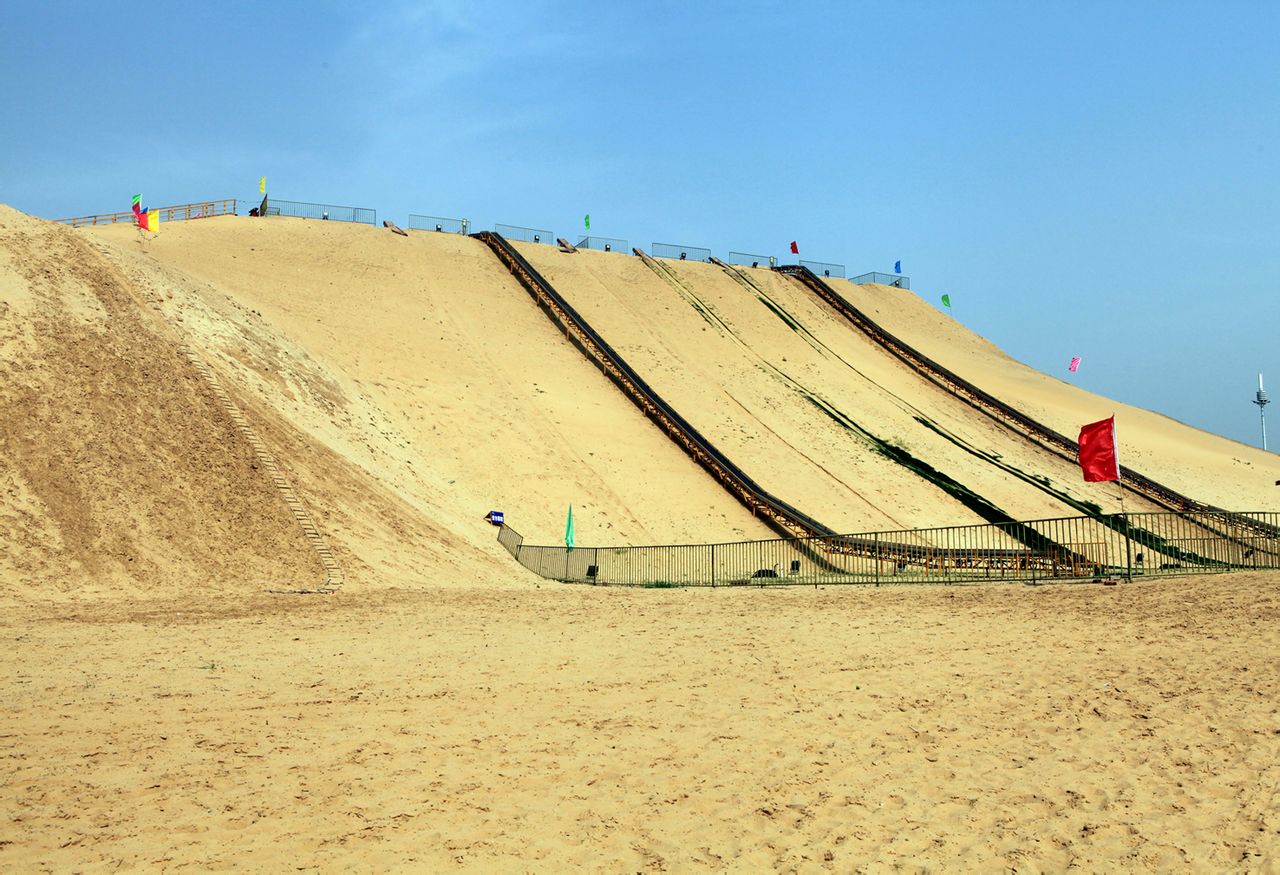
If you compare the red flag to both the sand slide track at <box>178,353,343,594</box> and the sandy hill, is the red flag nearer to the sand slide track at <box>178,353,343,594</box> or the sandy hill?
the sandy hill

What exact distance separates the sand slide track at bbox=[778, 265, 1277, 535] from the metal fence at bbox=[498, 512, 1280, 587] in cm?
966

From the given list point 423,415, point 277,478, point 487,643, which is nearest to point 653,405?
point 423,415

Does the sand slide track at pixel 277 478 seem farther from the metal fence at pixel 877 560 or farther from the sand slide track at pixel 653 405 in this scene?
the sand slide track at pixel 653 405

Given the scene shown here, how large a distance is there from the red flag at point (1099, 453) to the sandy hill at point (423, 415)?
42.6 ft

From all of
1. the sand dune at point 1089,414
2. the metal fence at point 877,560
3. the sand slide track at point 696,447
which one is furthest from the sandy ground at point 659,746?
the sand dune at point 1089,414

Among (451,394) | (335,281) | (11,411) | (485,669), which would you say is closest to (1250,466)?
(451,394)

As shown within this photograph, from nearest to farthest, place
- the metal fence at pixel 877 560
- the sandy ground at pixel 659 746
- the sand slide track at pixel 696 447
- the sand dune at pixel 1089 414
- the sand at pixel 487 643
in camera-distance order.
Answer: the sandy ground at pixel 659 746 → the sand at pixel 487 643 → the metal fence at pixel 877 560 → the sand slide track at pixel 696 447 → the sand dune at pixel 1089 414

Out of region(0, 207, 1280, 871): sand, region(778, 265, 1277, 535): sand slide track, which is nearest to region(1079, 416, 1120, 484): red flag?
region(0, 207, 1280, 871): sand

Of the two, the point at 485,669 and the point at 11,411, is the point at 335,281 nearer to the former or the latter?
the point at 11,411

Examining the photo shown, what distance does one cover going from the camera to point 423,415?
3678 cm

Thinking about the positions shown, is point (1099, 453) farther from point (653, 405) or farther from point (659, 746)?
point (653, 405)

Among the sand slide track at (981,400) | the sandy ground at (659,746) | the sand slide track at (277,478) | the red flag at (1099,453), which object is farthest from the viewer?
the sand slide track at (981,400)

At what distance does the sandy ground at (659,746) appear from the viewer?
7.03m

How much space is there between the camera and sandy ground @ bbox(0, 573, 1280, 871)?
7.03 meters
